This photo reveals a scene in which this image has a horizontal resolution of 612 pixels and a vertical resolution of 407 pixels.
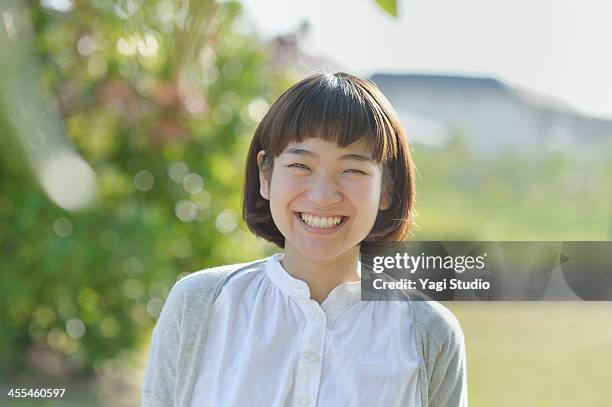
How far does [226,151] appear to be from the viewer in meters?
1.70

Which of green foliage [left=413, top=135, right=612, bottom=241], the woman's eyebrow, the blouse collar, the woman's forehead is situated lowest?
the blouse collar

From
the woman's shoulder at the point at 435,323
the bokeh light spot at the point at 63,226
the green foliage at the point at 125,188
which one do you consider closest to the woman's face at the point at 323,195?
the woman's shoulder at the point at 435,323

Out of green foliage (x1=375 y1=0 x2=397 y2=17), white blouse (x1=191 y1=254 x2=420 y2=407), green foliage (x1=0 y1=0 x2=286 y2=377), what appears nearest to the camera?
green foliage (x1=375 y1=0 x2=397 y2=17)

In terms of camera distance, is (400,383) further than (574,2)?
No

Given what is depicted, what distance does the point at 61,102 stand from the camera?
5.23 feet

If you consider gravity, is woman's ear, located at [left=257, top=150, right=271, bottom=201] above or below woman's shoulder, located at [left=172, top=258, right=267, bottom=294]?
above

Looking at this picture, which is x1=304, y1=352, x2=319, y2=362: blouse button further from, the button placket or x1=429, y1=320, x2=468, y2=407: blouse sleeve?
x1=429, y1=320, x2=468, y2=407: blouse sleeve

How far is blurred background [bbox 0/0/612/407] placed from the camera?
3.96ft

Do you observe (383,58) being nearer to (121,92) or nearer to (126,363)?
(121,92)

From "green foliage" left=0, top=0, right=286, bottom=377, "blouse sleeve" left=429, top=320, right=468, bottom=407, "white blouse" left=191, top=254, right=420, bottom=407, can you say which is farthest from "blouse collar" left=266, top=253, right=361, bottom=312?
"green foliage" left=0, top=0, right=286, bottom=377

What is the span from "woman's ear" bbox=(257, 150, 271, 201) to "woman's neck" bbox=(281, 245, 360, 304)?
66mm

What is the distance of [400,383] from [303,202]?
0.66 ft

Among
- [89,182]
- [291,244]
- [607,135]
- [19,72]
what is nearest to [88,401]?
[89,182]

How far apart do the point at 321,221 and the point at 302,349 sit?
0.13 m
